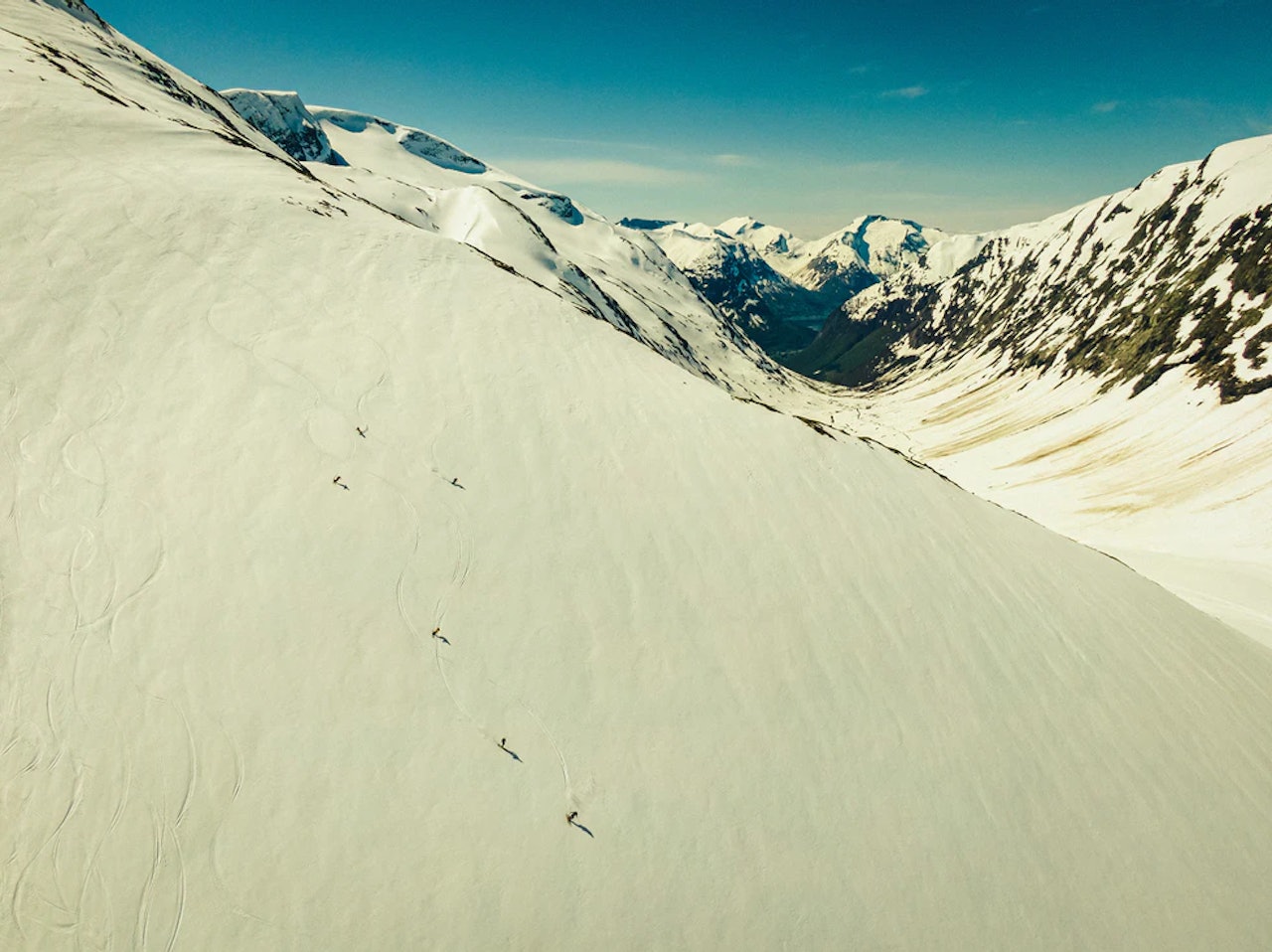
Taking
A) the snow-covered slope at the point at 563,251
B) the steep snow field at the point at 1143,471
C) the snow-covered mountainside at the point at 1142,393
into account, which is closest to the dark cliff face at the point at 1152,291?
the snow-covered mountainside at the point at 1142,393

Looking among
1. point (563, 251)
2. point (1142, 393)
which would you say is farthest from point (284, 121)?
point (1142, 393)

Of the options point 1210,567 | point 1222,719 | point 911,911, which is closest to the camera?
point 911,911

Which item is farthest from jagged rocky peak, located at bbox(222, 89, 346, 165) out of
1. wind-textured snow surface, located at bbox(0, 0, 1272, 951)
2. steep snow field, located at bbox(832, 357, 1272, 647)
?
wind-textured snow surface, located at bbox(0, 0, 1272, 951)

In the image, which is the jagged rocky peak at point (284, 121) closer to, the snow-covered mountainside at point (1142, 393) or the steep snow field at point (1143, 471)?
the snow-covered mountainside at point (1142, 393)

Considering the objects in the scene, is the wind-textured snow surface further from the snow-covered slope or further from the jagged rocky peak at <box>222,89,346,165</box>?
the jagged rocky peak at <box>222,89,346,165</box>

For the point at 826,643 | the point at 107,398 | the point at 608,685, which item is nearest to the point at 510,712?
the point at 608,685

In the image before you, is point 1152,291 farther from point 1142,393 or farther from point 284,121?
point 284,121

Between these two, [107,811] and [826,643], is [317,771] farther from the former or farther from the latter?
[826,643]
